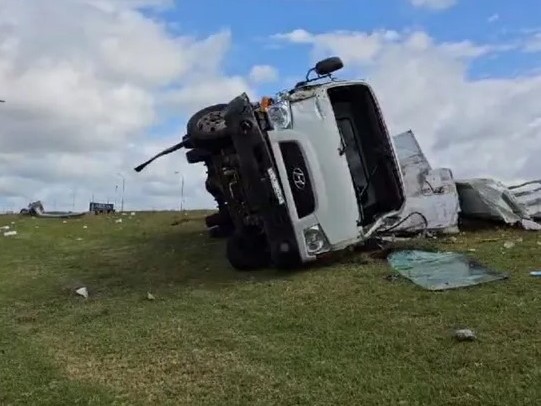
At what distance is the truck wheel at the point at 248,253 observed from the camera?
7.71 metres

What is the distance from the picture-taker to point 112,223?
1449 cm

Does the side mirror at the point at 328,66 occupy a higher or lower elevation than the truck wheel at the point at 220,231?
higher

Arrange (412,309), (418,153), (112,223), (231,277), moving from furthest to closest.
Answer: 1. (112,223)
2. (418,153)
3. (231,277)
4. (412,309)

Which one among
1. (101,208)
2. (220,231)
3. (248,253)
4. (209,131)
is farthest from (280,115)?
(101,208)

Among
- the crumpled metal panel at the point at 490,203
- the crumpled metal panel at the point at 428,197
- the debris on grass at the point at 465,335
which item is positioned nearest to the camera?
the debris on grass at the point at 465,335

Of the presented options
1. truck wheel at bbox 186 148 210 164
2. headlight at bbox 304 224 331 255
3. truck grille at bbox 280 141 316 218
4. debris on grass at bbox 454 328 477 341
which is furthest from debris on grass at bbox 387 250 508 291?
truck wheel at bbox 186 148 210 164

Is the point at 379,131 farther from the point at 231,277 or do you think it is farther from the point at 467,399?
the point at 467,399

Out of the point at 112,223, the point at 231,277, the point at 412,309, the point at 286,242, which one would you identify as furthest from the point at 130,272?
the point at 112,223

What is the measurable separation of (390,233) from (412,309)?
3.25 meters

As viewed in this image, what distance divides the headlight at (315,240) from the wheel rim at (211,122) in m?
1.45

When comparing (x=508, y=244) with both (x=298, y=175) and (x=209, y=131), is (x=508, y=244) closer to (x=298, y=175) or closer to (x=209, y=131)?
(x=298, y=175)

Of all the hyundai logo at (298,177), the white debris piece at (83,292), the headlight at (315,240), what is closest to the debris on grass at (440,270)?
the headlight at (315,240)

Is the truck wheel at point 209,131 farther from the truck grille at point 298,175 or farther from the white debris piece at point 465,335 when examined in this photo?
the white debris piece at point 465,335

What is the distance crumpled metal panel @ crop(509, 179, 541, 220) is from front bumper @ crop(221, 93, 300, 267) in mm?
4430
